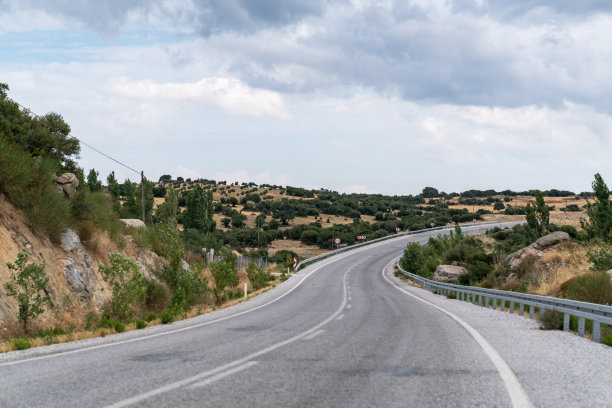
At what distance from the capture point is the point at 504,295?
18.5 metres

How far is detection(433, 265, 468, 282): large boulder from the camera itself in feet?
121

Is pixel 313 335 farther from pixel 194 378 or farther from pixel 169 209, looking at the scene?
pixel 169 209

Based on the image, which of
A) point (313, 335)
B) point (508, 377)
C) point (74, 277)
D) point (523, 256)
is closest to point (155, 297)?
point (74, 277)

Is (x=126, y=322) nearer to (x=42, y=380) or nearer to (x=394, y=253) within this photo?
(x=42, y=380)

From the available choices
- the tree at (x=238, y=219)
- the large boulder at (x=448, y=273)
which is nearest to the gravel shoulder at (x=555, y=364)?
the large boulder at (x=448, y=273)

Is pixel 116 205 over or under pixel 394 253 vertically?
over

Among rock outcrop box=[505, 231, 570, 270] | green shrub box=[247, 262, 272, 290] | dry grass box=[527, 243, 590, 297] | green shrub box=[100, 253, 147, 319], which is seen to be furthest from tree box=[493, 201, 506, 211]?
green shrub box=[100, 253, 147, 319]

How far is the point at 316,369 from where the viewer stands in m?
6.58

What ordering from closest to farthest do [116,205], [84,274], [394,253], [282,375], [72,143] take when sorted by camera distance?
[282,375] → [84,274] → [72,143] → [116,205] → [394,253]

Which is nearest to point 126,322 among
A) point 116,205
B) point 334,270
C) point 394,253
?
point 116,205

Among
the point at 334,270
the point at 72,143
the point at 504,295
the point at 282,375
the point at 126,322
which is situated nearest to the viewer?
the point at 282,375

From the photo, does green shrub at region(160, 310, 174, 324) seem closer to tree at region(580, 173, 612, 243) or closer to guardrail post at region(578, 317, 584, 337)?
guardrail post at region(578, 317, 584, 337)

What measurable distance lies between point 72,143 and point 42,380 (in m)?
23.1

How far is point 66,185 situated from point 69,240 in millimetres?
2501
